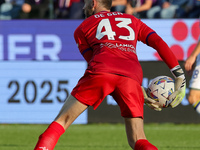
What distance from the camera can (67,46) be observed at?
1155 centimetres

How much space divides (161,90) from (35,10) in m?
7.64

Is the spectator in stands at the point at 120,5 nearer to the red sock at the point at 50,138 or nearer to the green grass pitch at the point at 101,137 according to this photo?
the green grass pitch at the point at 101,137

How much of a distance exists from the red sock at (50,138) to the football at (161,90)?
1048 mm

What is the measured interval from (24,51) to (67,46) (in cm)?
98

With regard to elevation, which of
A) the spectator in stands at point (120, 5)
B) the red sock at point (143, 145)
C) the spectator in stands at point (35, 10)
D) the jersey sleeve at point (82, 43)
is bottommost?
the spectator in stands at point (35, 10)

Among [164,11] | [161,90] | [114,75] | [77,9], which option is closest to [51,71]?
[77,9]

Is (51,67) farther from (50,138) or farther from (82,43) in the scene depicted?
(50,138)

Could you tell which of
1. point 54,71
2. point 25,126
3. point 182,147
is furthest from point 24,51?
point 182,147

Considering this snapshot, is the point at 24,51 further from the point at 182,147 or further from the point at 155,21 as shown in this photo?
the point at 182,147

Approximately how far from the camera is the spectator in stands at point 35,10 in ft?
39.5

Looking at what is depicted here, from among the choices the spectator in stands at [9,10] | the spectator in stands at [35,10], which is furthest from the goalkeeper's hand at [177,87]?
the spectator in stands at [9,10]

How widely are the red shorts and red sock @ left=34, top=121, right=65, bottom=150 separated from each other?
318mm

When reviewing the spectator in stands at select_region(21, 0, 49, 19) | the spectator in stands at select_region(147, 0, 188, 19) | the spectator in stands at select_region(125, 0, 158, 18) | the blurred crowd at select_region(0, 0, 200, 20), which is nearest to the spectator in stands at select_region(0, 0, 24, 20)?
the blurred crowd at select_region(0, 0, 200, 20)

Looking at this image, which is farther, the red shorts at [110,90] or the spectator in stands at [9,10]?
the spectator in stands at [9,10]
